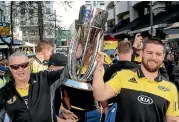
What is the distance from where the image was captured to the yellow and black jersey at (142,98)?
10.1ft

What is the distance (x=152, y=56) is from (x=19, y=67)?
1327 mm

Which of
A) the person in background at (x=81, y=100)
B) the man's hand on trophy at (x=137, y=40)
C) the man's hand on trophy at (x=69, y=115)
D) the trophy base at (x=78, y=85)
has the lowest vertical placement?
the man's hand on trophy at (x=69, y=115)

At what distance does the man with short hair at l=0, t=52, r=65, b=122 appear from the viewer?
134 inches

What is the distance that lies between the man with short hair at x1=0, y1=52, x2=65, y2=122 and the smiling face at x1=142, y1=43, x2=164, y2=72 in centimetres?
109

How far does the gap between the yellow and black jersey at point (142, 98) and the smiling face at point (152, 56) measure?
120mm

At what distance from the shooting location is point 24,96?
Answer: 3461mm

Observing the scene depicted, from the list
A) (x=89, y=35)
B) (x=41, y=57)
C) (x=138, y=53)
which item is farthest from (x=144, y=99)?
(x=41, y=57)

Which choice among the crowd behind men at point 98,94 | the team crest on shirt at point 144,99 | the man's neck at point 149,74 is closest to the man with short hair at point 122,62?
the crowd behind men at point 98,94

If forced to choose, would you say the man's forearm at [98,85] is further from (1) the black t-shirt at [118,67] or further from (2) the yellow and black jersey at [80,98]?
(1) the black t-shirt at [118,67]

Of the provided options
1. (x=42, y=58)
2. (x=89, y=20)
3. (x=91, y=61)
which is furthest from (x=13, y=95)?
(x=42, y=58)

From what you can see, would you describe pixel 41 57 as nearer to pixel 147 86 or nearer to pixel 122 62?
pixel 122 62

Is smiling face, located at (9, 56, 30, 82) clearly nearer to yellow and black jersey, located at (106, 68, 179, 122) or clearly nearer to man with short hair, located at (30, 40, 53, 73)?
yellow and black jersey, located at (106, 68, 179, 122)

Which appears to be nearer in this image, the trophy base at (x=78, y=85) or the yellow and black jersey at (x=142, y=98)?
the yellow and black jersey at (x=142, y=98)

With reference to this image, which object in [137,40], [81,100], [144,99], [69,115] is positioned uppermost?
[137,40]
